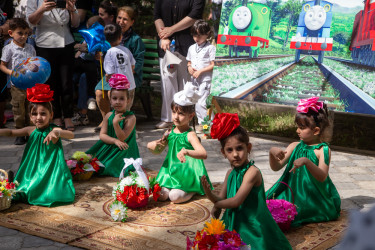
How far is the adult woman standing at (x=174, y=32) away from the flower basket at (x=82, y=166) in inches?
107

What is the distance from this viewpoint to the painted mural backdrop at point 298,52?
657 cm

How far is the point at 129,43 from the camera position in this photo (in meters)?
7.21

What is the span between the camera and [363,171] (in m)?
5.43

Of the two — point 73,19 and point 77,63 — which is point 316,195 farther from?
point 77,63

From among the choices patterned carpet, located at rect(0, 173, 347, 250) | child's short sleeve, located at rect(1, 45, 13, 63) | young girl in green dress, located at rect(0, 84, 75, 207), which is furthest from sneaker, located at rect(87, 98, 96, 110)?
patterned carpet, located at rect(0, 173, 347, 250)

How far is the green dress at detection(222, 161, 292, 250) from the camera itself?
115 inches

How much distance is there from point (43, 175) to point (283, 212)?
2068mm

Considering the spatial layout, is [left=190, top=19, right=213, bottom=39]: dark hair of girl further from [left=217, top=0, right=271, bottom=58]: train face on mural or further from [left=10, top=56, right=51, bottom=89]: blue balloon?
[left=10, top=56, right=51, bottom=89]: blue balloon

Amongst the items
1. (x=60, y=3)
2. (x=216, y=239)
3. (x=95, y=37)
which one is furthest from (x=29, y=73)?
(x=216, y=239)

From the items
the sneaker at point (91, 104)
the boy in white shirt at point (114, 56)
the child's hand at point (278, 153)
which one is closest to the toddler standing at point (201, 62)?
the boy in white shirt at point (114, 56)

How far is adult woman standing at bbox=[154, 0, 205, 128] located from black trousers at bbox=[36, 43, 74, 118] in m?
1.45

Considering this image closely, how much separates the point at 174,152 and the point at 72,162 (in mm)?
1102

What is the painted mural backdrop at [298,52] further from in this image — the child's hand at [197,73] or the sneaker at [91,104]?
the sneaker at [91,104]

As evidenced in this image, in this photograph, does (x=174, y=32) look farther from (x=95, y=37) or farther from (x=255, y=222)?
(x=255, y=222)
